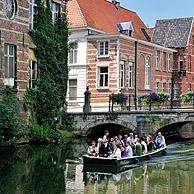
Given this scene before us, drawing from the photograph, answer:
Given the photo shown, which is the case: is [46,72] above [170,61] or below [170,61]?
below

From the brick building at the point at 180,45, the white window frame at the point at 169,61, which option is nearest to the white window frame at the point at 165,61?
the white window frame at the point at 169,61

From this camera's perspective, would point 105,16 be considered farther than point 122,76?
Yes

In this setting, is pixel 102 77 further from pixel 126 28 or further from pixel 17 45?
pixel 17 45

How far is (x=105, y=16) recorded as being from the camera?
44781 millimetres

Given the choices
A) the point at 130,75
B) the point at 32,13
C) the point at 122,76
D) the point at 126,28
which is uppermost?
the point at 126,28

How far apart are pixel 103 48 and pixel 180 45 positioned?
14.1 m

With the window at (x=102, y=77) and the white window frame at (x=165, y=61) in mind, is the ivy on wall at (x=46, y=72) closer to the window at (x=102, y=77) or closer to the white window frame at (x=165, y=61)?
the window at (x=102, y=77)

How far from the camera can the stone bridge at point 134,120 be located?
29922 millimetres

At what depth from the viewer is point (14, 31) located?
93.5 ft

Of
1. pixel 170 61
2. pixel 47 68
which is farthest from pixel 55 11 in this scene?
pixel 170 61

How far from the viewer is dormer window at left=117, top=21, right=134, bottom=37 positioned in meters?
44.1

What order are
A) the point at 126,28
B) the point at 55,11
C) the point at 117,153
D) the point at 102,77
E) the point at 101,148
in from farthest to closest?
the point at 126,28 < the point at 102,77 < the point at 55,11 < the point at 101,148 < the point at 117,153

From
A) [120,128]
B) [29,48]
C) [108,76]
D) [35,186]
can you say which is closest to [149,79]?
[108,76]

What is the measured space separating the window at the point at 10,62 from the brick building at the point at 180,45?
25642 mm
